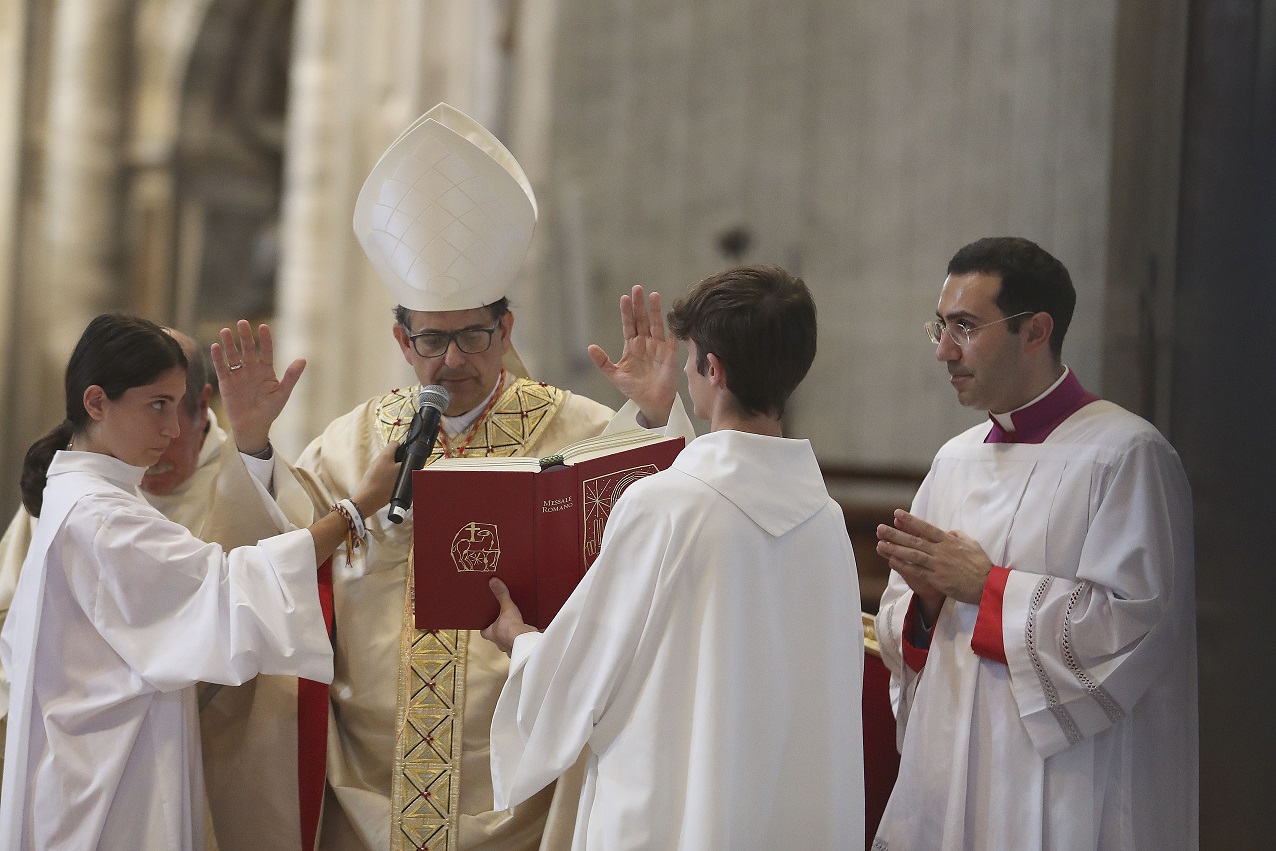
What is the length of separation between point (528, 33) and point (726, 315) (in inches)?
201

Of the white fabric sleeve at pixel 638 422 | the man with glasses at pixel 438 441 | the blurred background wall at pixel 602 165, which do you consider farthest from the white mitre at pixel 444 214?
the blurred background wall at pixel 602 165

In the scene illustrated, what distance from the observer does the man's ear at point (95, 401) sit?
266cm

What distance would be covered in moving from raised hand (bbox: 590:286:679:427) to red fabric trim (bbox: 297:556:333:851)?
889mm

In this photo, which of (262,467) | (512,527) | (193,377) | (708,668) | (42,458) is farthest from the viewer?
(193,377)

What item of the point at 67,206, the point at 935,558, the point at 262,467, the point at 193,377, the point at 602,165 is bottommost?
the point at 935,558

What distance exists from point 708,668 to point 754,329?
0.58 meters

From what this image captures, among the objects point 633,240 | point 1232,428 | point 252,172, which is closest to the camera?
point 1232,428

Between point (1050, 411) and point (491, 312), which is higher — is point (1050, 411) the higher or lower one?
the lower one

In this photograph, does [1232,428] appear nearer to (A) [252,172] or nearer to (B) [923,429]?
(B) [923,429]

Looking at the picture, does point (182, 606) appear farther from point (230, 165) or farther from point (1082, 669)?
point (230, 165)

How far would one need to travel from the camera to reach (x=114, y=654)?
2668 millimetres

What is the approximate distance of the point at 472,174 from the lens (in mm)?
3139

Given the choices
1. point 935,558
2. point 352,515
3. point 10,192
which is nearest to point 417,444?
point 352,515

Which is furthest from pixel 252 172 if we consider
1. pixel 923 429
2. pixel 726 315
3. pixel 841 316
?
pixel 726 315
